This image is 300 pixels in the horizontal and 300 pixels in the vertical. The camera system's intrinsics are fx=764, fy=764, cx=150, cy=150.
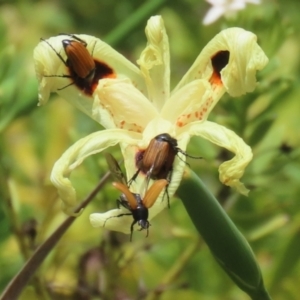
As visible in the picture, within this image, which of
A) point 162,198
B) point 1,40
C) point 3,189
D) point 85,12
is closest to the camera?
point 162,198

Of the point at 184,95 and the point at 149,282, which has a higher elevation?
the point at 184,95

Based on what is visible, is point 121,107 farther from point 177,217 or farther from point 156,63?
point 177,217

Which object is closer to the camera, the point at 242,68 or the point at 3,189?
A: the point at 242,68

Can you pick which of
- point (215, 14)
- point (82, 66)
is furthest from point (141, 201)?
point (215, 14)

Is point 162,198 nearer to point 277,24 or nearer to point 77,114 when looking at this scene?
point 277,24

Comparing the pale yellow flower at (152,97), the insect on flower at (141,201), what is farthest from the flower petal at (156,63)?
the insect on flower at (141,201)

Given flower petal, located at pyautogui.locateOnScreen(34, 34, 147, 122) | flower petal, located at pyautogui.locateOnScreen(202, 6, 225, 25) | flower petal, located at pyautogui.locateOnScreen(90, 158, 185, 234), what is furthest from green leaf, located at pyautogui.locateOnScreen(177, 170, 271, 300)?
flower petal, located at pyautogui.locateOnScreen(202, 6, 225, 25)

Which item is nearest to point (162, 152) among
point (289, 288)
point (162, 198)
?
point (162, 198)
